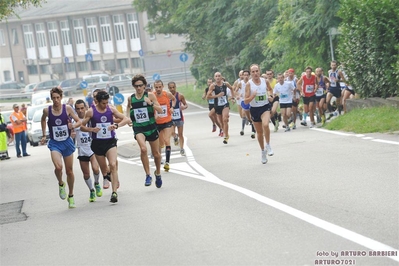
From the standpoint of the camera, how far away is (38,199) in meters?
16.3

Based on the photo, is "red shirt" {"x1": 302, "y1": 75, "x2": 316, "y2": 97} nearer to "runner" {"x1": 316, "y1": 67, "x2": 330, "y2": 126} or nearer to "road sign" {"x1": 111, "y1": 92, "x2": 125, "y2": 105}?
"runner" {"x1": 316, "y1": 67, "x2": 330, "y2": 126}

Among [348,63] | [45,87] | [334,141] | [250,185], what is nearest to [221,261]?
[250,185]

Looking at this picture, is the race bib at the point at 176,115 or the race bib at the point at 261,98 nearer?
the race bib at the point at 261,98

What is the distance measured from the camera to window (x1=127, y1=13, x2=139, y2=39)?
89375 millimetres

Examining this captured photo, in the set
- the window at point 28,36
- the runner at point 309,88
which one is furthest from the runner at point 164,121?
the window at point 28,36

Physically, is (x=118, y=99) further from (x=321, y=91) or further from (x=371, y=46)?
(x=371, y=46)

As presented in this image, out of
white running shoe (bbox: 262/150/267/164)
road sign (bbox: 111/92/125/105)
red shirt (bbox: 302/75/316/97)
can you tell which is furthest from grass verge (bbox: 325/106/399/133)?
road sign (bbox: 111/92/125/105)

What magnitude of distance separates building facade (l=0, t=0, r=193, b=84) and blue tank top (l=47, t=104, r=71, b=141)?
232 feet

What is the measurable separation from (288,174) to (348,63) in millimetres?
12546

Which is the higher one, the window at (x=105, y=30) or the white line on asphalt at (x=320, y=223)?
the window at (x=105, y=30)

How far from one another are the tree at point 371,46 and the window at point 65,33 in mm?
70748

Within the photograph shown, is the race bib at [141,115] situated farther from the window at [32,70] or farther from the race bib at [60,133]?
the window at [32,70]

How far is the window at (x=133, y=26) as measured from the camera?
89375 mm

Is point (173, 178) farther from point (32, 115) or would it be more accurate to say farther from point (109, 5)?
point (109, 5)
